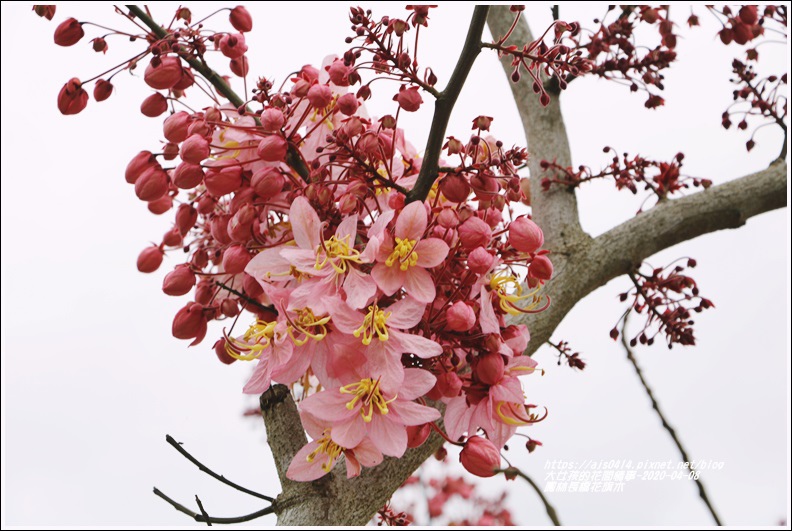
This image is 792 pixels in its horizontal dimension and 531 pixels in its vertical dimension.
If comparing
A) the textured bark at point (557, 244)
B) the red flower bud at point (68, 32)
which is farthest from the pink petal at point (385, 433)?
the red flower bud at point (68, 32)

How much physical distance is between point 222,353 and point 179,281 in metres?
0.11

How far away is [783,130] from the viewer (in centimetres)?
150

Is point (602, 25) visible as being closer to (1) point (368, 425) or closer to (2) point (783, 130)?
(2) point (783, 130)

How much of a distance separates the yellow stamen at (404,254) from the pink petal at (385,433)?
17 centimetres

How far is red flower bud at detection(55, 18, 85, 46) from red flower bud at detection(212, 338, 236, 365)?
423mm

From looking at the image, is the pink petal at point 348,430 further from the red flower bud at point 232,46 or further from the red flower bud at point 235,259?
the red flower bud at point 232,46

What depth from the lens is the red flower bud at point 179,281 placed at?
887 mm

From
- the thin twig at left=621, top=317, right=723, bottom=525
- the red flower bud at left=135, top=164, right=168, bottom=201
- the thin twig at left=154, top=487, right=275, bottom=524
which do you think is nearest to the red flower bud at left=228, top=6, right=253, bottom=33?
the red flower bud at left=135, top=164, right=168, bottom=201

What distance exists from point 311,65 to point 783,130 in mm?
1075

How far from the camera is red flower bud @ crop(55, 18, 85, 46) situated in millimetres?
895

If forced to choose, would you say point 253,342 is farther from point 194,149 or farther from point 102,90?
point 102,90

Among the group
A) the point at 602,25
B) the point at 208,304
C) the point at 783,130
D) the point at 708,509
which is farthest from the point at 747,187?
the point at 208,304

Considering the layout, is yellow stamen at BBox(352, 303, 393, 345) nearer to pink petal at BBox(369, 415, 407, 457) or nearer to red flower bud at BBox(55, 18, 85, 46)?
pink petal at BBox(369, 415, 407, 457)

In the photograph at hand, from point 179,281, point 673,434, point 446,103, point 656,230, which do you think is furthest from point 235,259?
point 656,230
